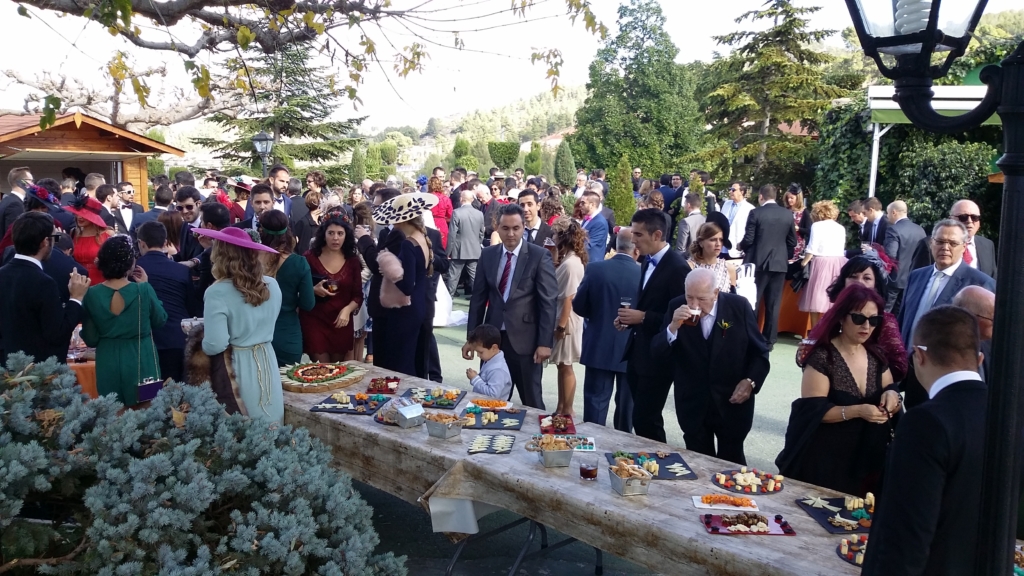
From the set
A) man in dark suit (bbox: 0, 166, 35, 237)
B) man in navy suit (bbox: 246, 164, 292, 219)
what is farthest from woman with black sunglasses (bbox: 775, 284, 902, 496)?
man in dark suit (bbox: 0, 166, 35, 237)

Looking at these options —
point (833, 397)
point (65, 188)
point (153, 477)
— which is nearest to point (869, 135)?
point (833, 397)

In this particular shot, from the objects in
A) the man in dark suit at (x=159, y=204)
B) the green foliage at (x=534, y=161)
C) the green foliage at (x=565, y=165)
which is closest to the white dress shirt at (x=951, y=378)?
the man in dark suit at (x=159, y=204)

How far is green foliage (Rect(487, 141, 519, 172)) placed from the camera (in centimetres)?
4812

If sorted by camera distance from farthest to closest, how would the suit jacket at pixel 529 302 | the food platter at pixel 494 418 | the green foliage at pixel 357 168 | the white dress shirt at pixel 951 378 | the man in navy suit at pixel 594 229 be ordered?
1. the green foliage at pixel 357 168
2. the man in navy suit at pixel 594 229
3. the suit jacket at pixel 529 302
4. the food platter at pixel 494 418
5. the white dress shirt at pixel 951 378

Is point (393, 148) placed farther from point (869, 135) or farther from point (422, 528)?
point (422, 528)

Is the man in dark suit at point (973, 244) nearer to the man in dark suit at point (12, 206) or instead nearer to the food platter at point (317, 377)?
the food platter at point (317, 377)

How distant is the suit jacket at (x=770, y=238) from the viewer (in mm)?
9328

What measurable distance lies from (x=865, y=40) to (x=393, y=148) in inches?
1798

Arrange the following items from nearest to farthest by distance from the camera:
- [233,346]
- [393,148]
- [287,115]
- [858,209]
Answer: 1. [233,346]
2. [858,209]
3. [287,115]
4. [393,148]

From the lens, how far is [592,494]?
128 inches

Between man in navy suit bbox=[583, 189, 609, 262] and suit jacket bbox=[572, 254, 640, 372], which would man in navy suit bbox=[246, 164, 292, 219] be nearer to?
man in navy suit bbox=[583, 189, 609, 262]

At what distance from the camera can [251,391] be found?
4.29 metres

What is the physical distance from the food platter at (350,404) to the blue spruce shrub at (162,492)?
6.57ft

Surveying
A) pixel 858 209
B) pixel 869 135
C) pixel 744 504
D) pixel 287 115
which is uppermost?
pixel 287 115
